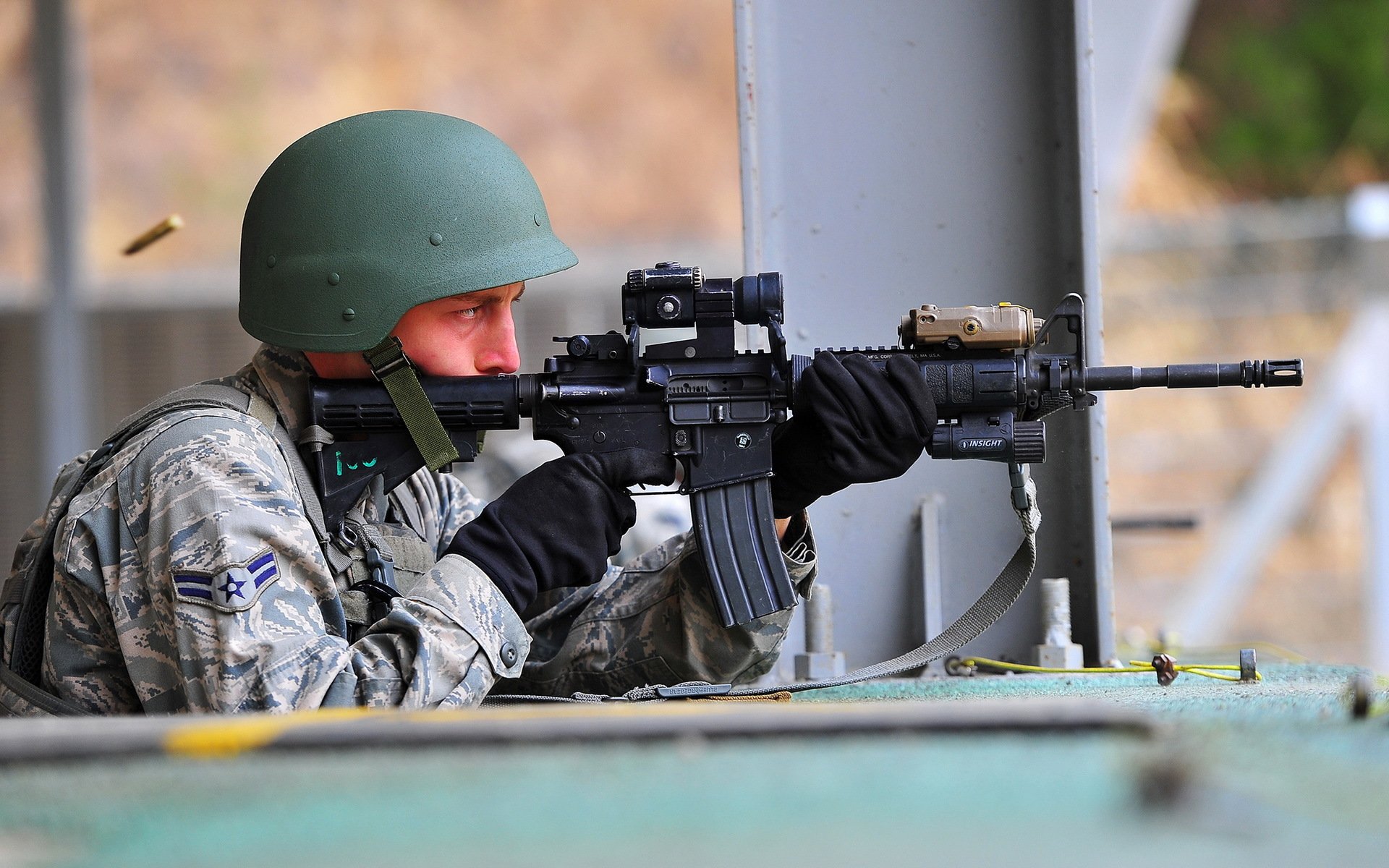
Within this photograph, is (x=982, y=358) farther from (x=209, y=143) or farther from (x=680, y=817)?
(x=209, y=143)

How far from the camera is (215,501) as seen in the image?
6.57ft

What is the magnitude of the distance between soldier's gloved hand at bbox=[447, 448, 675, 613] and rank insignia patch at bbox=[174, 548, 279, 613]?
0.32 m

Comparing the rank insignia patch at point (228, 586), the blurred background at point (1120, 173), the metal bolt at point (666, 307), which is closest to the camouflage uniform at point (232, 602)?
the rank insignia patch at point (228, 586)

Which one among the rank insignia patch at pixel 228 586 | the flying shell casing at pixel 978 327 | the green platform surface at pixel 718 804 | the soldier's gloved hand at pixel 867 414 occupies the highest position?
the flying shell casing at pixel 978 327

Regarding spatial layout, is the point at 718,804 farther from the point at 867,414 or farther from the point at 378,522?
the point at 378,522

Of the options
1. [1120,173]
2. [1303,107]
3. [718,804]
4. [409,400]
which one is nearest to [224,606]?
[409,400]

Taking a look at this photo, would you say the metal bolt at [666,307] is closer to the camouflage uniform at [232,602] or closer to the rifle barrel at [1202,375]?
the camouflage uniform at [232,602]

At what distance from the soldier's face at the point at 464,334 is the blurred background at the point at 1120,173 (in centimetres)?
622

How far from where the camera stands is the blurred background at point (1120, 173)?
14.2 m

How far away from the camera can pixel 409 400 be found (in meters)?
2.30

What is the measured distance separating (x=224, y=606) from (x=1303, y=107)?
71.0ft

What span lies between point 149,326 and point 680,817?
26.9 feet

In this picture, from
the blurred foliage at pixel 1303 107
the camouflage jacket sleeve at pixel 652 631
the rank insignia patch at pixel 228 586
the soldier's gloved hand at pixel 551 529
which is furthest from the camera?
the blurred foliage at pixel 1303 107

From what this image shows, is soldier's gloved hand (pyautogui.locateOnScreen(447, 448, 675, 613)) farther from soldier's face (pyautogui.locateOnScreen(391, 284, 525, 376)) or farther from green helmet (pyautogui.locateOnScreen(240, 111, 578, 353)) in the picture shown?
green helmet (pyautogui.locateOnScreen(240, 111, 578, 353))
